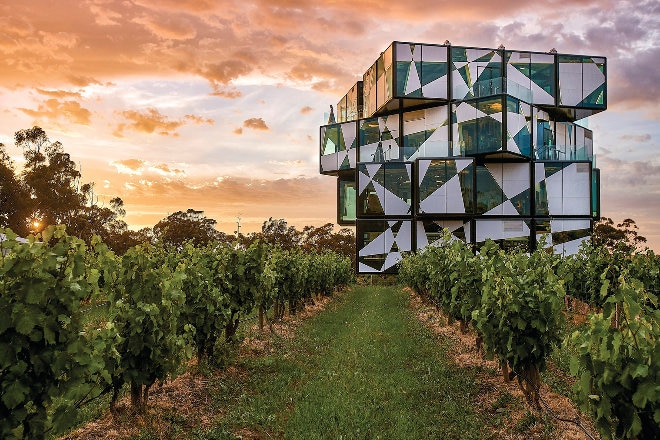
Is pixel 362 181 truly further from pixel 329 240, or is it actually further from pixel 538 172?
pixel 329 240

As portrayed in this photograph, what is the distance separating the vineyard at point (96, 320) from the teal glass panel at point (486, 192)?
91.5 feet

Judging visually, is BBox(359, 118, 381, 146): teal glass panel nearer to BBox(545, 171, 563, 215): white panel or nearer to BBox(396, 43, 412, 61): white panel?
BBox(396, 43, 412, 61): white panel

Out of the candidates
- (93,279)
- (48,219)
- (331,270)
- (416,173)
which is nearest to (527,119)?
(416,173)

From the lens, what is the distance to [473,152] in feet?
119

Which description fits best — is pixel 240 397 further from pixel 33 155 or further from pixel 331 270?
pixel 33 155

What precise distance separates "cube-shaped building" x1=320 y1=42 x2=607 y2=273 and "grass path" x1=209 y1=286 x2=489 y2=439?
962 inches

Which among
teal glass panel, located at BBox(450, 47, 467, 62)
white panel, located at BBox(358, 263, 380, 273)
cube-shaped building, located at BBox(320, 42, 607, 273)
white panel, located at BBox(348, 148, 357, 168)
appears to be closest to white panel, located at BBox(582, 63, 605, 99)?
cube-shaped building, located at BBox(320, 42, 607, 273)

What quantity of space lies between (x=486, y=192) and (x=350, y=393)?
30545 mm

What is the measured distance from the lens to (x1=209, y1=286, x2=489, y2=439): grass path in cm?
672

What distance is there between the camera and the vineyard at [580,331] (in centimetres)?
420

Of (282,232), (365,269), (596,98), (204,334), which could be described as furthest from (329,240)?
(204,334)

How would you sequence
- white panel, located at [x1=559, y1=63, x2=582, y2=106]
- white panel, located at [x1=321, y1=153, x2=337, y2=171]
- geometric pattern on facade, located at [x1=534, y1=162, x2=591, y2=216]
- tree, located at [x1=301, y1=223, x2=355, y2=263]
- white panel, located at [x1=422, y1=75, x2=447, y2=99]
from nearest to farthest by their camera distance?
geometric pattern on facade, located at [x1=534, y1=162, x2=591, y2=216] → white panel, located at [x1=422, y1=75, x2=447, y2=99] → white panel, located at [x1=559, y1=63, x2=582, y2=106] → white panel, located at [x1=321, y1=153, x2=337, y2=171] → tree, located at [x1=301, y1=223, x2=355, y2=263]

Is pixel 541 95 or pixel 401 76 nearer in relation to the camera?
pixel 401 76

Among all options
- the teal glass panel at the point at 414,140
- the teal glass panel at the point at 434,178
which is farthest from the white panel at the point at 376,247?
the teal glass panel at the point at 414,140
